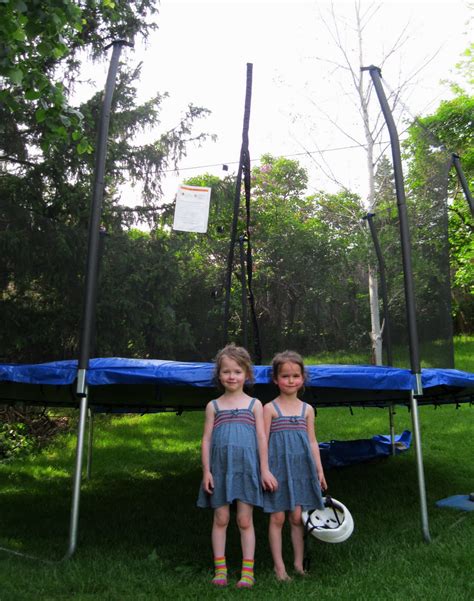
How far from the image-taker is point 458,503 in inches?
121

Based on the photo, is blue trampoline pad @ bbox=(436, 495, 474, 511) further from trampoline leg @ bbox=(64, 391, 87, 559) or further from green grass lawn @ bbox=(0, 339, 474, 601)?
trampoline leg @ bbox=(64, 391, 87, 559)

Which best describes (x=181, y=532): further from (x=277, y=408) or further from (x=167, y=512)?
(x=277, y=408)

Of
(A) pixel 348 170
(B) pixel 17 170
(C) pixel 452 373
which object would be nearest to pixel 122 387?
(C) pixel 452 373

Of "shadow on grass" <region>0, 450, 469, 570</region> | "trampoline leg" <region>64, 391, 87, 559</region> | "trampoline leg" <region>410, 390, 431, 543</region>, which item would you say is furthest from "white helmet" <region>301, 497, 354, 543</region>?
"trampoline leg" <region>64, 391, 87, 559</region>

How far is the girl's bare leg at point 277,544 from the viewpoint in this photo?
6.64 ft

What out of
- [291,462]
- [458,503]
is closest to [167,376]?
[291,462]

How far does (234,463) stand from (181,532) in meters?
0.94

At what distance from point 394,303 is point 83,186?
7.01 ft

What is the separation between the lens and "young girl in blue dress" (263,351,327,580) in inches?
82.3

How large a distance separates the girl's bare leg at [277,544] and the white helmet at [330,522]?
0.29 feet

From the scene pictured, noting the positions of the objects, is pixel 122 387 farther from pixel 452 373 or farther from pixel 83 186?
pixel 83 186

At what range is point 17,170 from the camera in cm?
417

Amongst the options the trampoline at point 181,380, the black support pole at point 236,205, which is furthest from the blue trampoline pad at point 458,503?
the black support pole at point 236,205

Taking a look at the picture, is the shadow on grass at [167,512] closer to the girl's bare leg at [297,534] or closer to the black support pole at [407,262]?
the girl's bare leg at [297,534]
